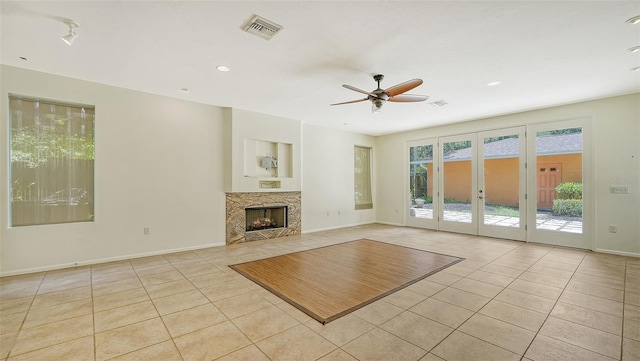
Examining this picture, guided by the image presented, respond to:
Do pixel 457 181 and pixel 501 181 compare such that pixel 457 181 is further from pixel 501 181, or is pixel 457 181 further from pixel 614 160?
pixel 614 160

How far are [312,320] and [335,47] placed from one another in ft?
9.69

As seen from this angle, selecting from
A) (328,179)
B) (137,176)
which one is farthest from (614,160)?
(137,176)

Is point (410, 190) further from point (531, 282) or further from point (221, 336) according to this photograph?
point (221, 336)

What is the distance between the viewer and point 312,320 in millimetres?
2537

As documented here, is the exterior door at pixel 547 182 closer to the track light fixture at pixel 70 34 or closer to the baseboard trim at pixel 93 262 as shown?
the baseboard trim at pixel 93 262

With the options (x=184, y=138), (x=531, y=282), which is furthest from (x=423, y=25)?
(x=184, y=138)

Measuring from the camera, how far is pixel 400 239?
20.2 feet

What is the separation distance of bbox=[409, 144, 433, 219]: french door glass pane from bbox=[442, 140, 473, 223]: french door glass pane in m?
0.41

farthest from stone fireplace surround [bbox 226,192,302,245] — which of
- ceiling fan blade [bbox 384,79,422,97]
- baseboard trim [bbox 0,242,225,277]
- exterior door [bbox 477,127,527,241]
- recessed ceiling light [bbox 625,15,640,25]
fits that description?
recessed ceiling light [bbox 625,15,640,25]

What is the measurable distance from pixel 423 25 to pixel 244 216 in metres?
4.82

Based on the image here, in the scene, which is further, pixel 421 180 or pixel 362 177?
pixel 362 177

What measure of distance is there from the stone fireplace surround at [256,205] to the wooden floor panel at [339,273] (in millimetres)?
1521

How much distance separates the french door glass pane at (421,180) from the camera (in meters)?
7.49

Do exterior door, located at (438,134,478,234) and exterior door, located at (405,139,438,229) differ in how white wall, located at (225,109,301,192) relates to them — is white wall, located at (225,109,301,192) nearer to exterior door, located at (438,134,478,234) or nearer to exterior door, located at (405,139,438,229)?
exterior door, located at (405,139,438,229)
